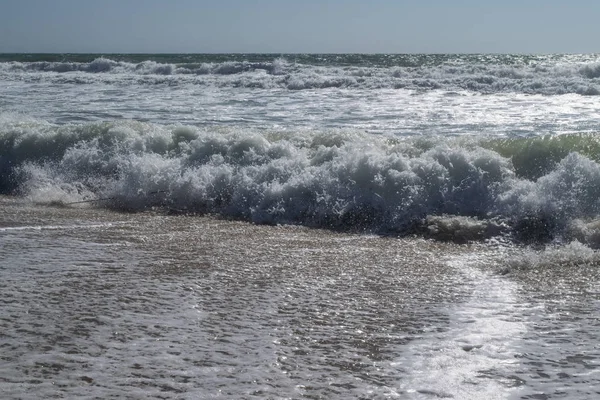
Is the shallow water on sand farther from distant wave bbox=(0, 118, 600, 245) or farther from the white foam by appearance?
distant wave bbox=(0, 118, 600, 245)

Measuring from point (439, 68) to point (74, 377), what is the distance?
26.0 m

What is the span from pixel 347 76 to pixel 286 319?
21.6 metres

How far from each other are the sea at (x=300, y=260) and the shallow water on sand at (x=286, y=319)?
2 cm

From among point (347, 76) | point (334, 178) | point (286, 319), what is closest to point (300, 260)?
point (286, 319)

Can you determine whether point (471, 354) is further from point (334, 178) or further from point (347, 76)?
point (347, 76)

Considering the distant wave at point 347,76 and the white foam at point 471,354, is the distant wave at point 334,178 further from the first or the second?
the distant wave at point 347,76

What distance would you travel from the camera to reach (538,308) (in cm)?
455

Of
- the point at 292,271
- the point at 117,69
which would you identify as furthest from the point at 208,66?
the point at 292,271

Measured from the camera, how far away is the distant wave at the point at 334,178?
730 centimetres

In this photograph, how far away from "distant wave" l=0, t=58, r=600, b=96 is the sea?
787 centimetres

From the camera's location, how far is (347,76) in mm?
25188

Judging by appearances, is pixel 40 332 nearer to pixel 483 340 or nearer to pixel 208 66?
pixel 483 340

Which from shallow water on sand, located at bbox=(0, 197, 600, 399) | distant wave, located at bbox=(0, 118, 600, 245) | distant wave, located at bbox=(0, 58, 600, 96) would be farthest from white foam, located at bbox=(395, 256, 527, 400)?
distant wave, located at bbox=(0, 58, 600, 96)

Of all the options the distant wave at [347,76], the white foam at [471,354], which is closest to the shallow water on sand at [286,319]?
the white foam at [471,354]
